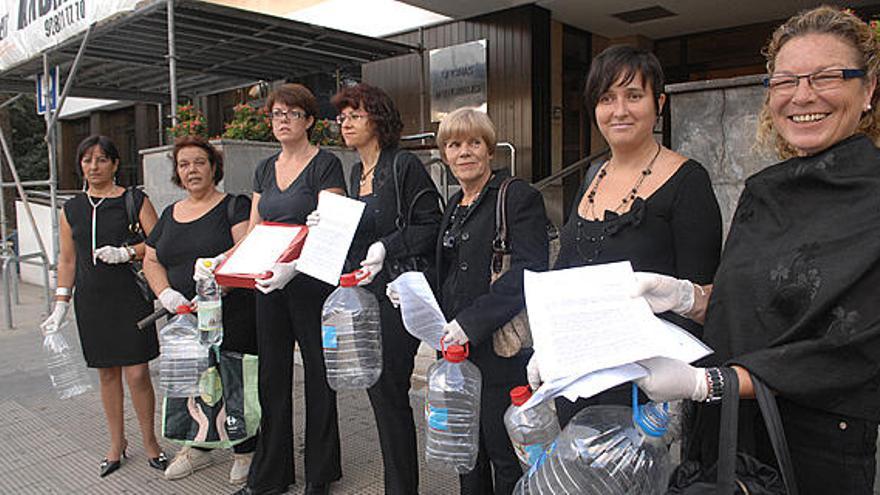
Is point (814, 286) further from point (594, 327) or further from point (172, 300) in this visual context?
point (172, 300)

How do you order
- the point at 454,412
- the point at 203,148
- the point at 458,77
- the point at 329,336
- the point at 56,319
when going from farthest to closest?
the point at 458,77
the point at 56,319
the point at 203,148
the point at 329,336
the point at 454,412

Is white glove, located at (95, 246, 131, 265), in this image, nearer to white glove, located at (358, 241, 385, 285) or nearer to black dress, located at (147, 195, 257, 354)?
black dress, located at (147, 195, 257, 354)

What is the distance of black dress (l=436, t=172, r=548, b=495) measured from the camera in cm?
224

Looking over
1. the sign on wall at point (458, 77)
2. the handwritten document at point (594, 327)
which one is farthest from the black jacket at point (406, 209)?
the sign on wall at point (458, 77)

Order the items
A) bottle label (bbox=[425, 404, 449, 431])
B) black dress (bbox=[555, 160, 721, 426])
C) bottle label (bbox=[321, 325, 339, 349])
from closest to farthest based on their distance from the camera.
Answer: black dress (bbox=[555, 160, 721, 426]) → bottle label (bbox=[425, 404, 449, 431]) → bottle label (bbox=[321, 325, 339, 349])

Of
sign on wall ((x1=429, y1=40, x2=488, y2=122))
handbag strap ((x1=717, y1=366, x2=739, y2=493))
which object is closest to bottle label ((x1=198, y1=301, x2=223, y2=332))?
handbag strap ((x1=717, y1=366, x2=739, y2=493))

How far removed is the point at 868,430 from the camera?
4.23 feet

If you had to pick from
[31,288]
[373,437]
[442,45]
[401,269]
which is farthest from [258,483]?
[31,288]

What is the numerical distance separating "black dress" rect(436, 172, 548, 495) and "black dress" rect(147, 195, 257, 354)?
146cm

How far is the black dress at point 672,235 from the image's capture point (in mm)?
1745

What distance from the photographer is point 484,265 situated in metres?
2.36

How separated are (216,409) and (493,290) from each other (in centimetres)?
184

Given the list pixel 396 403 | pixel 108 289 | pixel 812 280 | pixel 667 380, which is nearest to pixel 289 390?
pixel 396 403

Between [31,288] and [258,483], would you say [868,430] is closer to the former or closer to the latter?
[258,483]
